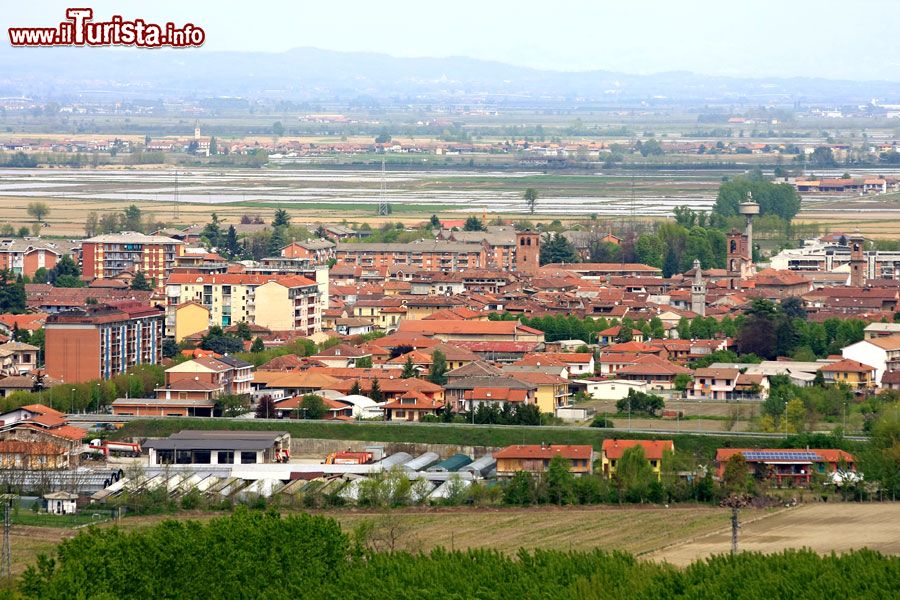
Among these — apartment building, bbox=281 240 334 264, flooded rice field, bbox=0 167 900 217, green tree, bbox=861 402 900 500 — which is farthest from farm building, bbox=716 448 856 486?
flooded rice field, bbox=0 167 900 217

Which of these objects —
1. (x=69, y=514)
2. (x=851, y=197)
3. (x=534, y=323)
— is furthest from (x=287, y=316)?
(x=851, y=197)

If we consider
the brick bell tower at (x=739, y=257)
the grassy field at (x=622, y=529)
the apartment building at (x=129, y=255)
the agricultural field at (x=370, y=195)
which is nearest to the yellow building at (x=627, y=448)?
the grassy field at (x=622, y=529)

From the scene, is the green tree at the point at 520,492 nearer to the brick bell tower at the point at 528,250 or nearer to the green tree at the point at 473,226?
the brick bell tower at the point at 528,250

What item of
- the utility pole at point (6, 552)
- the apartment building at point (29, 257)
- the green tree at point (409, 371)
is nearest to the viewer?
the utility pole at point (6, 552)

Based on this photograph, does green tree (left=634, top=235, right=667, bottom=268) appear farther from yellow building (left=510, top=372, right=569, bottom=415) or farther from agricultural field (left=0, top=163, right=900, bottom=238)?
yellow building (left=510, top=372, right=569, bottom=415)

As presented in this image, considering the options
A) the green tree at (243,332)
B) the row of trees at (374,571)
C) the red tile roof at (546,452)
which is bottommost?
the red tile roof at (546,452)
